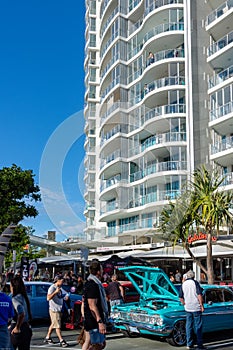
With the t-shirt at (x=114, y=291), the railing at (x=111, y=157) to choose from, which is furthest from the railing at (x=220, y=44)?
the t-shirt at (x=114, y=291)

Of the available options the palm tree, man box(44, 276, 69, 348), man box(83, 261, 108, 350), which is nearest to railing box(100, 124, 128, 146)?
the palm tree

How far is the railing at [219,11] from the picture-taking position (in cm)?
3738

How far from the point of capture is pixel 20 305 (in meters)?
7.36

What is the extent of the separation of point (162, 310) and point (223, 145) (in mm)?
26695

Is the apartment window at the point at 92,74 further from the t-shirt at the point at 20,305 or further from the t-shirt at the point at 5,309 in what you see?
the t-shirt at the point at 5,309

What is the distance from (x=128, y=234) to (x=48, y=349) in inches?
1336

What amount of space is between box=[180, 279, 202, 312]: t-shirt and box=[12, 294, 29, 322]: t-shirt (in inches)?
172

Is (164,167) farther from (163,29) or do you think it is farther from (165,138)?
(163,29)

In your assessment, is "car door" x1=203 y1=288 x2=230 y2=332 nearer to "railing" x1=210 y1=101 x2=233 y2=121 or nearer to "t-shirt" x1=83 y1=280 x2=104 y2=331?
"t-shirt" x1=83 y1=280 x2=104 y2=331

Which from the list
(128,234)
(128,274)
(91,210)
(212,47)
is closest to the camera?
(128,274)

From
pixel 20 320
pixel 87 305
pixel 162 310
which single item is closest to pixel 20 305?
pixel 20 320

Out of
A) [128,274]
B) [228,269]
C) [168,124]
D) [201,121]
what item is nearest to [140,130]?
[168,124]

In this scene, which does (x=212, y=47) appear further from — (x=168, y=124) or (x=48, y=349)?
(x=48, y=349)

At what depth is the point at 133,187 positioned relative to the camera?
46062 millimetres
